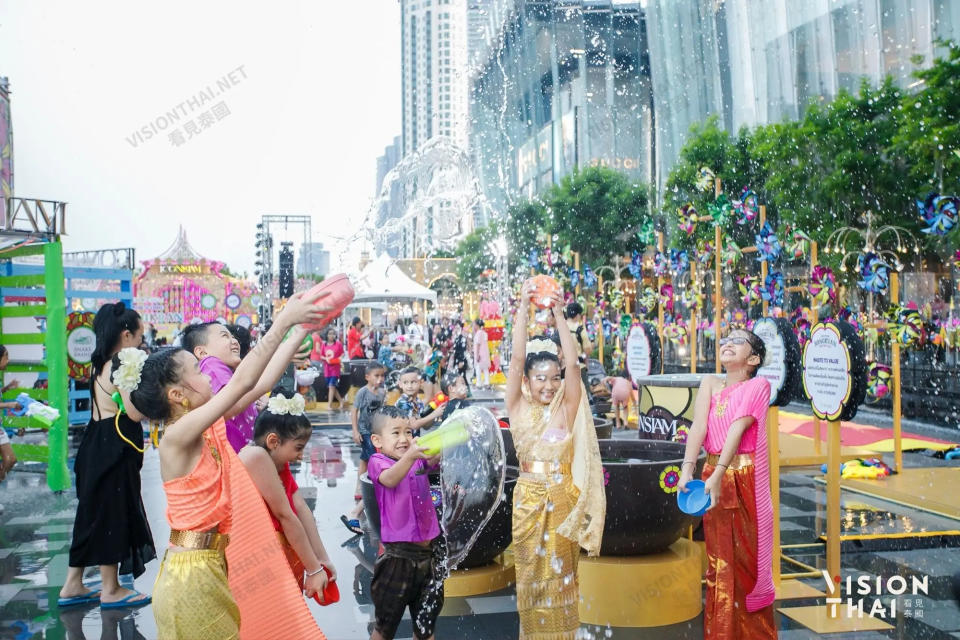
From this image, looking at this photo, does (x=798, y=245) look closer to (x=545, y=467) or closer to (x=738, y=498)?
(x=738, y=498)

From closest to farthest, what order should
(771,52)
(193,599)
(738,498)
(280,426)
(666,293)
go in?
(193,599)
(280,426)
(738,498)
(666,293)
(771,52)

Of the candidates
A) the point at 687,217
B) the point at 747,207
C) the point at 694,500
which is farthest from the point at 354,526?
the point at 687,217

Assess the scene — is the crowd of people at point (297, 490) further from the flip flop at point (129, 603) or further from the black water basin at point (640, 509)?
the black water basin at point (640, 509)

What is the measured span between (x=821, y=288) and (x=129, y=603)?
22.1 ft

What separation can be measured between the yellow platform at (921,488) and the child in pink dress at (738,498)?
3911mm

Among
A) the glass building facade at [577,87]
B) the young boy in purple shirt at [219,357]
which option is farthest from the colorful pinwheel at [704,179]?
the glass building facade at [577,87]

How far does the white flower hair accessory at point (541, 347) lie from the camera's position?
428cm

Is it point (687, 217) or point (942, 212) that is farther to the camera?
point (687, 217)

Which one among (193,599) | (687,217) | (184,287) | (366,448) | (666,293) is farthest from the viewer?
(184,287)

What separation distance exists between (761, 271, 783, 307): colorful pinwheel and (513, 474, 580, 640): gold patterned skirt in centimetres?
572

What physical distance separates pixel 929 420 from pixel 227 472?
1361 cm

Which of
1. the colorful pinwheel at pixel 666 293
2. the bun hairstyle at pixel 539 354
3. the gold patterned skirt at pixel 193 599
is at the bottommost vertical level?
the gold patterned skirt at pixel 193 599

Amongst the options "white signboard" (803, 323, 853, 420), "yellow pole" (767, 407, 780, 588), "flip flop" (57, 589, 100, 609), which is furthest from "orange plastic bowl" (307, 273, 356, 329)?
"flip flop" (57, 589, 100, 609)

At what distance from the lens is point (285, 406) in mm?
3453
